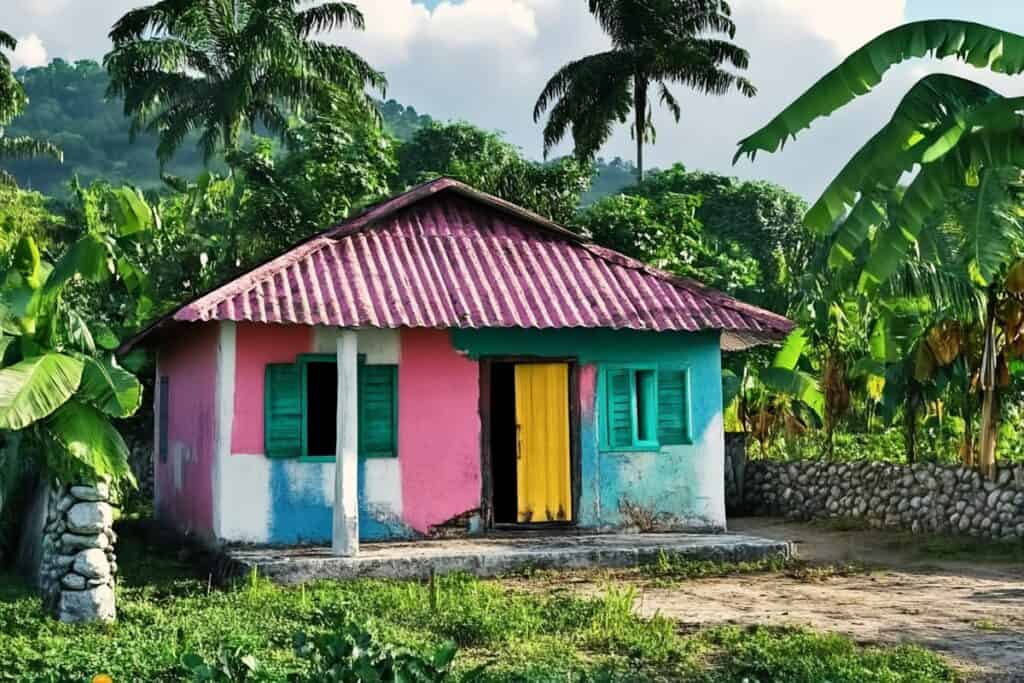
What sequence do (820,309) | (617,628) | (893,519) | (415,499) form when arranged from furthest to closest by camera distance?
1. (820,309)
2. (893,519)
3. (415,499)
4. (617,628)

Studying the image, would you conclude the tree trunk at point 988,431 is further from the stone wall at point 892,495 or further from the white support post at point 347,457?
the white support post at point 347,457

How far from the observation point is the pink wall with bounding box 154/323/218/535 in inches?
551

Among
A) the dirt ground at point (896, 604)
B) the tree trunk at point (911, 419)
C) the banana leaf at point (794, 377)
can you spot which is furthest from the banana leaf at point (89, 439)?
the banana leaf at point (794, 377)

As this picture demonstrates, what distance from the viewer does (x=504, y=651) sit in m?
8.21

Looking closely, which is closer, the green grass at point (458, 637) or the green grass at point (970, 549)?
the green grass at point (458, 637)

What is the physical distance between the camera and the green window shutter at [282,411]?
43.6ft

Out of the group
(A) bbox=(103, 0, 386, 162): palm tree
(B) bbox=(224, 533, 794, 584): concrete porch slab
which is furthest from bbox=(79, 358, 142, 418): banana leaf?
(A) bbox=(103, 0, 386, 162): palm tree

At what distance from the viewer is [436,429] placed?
13750 millimetres

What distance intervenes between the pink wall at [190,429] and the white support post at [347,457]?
1.89 m

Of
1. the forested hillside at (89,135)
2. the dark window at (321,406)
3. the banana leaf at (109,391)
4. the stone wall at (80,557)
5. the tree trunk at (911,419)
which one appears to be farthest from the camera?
the forested hillside at (89,135)

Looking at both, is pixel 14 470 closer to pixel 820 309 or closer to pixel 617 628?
pixel 617 628

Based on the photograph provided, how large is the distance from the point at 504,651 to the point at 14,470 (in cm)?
526

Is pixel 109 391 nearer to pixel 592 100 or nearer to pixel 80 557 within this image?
pixel 80 557

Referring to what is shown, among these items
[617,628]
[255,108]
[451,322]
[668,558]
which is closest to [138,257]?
[255,108]
